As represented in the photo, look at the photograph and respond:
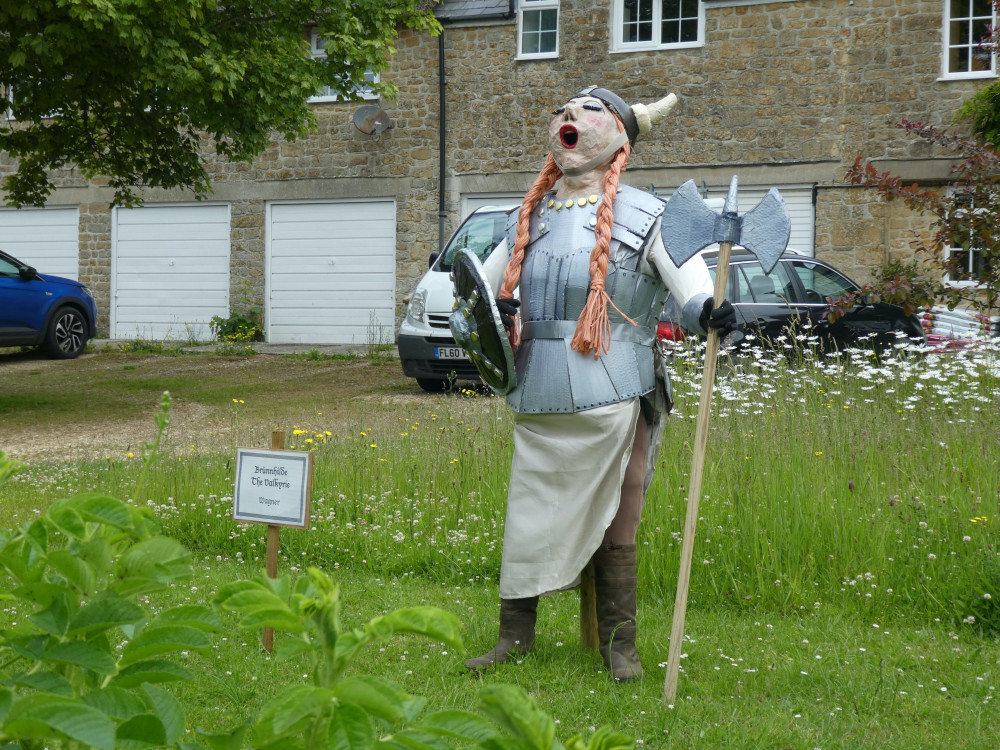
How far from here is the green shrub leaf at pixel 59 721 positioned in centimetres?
77

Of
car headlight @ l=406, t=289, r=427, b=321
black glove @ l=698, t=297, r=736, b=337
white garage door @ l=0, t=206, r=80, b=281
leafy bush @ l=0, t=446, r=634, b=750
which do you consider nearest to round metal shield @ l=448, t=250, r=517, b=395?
black glove @ l=698, t=297, r=736, b=337

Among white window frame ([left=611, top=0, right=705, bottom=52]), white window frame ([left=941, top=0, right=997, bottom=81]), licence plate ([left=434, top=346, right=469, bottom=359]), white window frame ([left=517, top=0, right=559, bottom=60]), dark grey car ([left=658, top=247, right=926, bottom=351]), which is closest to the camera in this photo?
dark grey car ([left=658, top=247, right=926, bottom=351])

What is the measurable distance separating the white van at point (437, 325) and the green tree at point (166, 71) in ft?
5.91

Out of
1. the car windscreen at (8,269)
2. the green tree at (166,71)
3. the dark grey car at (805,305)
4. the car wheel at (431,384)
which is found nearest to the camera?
the green tree at (166,71)

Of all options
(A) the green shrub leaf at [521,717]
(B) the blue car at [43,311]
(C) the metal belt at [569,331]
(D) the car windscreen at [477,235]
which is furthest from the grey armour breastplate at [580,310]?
(B) the blue car at [43,311]

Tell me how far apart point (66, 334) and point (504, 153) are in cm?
682

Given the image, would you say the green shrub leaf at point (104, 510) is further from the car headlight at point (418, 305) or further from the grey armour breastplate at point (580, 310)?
the car headlight at point (418, 305)

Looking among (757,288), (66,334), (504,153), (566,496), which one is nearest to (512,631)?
(566,496)

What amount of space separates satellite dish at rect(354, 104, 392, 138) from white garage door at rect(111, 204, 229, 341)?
9.54 ft

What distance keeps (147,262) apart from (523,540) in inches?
643

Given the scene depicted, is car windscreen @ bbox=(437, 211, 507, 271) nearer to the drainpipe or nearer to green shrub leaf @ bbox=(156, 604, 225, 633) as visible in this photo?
the drainpipe

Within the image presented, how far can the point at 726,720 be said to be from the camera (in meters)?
3.29

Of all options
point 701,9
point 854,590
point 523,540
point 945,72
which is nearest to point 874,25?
point 945,72

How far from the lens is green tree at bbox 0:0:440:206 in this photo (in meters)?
8.48
